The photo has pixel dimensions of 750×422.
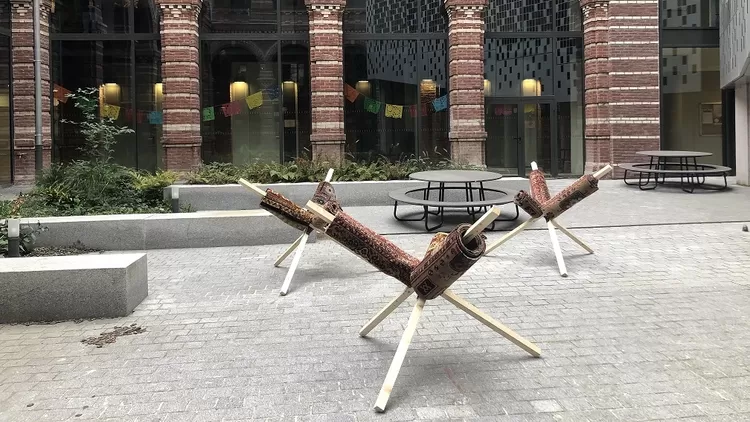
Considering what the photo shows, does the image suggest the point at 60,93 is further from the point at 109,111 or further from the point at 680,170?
the point at 680,170

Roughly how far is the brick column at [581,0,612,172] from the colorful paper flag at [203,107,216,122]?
11.7m

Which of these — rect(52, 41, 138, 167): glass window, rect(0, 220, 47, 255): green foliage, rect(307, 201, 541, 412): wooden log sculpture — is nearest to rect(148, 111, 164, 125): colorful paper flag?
rect(52, 41, 138, 167): glass window

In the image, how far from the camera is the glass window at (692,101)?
1941cm

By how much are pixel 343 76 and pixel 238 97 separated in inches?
131

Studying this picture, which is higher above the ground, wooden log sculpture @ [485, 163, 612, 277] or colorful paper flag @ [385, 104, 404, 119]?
colorful paper flag @ [385, 104, 404, 119]

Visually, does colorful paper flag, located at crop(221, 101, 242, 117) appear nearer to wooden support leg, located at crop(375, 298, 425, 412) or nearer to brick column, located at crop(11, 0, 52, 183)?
brick column, located at crop(11, 0, 52, 183)

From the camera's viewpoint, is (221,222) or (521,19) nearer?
(221,222)

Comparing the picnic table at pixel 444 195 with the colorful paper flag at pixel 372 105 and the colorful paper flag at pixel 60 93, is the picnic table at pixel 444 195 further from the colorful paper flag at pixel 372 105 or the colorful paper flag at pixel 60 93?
the colorful paper flag at pixel 60 93

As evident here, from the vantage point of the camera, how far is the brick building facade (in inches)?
717

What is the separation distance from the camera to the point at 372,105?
63.0 ft

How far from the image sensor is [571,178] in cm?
1944

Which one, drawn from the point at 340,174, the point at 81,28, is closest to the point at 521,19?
the point at 340,174

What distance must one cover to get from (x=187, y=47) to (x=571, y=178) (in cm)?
1246

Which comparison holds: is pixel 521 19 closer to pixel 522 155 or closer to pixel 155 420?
pixel 522 155
